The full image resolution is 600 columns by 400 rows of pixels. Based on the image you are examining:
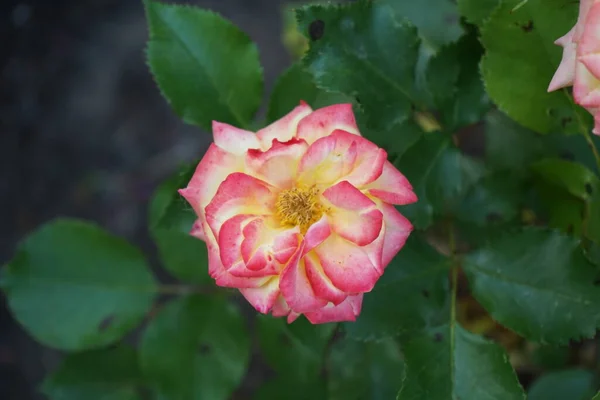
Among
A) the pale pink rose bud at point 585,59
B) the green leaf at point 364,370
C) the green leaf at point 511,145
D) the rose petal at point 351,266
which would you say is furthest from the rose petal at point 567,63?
the green leaf at point 364,370

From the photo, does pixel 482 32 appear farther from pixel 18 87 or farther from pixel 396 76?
pixel 18 87

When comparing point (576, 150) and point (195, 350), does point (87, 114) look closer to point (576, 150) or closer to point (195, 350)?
point (195, 350)

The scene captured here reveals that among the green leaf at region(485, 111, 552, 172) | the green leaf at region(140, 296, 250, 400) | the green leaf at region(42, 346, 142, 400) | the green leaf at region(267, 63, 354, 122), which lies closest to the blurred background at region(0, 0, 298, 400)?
the green leaf at region(42, 346, 142, 400)

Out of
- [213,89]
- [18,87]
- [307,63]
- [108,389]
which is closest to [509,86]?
[307,63]

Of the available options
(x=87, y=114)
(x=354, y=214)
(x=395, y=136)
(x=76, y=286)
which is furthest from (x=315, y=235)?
(x=87, y=114)

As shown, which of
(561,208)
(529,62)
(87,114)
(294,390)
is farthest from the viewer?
(87,114)

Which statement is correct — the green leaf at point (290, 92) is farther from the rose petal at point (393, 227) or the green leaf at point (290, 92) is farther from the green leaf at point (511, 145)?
the green leaf at point (511, 145)


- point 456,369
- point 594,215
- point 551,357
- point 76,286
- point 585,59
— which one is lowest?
point 551,357
